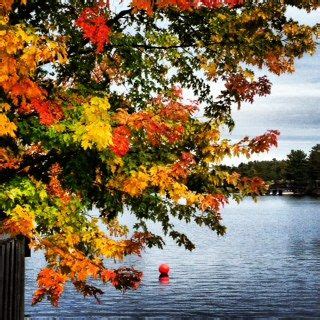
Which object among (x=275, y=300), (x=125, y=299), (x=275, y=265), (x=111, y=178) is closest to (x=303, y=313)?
(x=275, y=300)

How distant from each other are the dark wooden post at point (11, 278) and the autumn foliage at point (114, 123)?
0.36 metres

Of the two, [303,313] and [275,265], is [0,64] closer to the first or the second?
[303,313]

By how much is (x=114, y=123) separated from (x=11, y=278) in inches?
119

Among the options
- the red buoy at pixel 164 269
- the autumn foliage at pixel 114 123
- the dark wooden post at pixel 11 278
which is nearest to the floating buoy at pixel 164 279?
the red buoy at pixel 164 269

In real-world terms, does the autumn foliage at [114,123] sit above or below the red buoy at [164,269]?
above

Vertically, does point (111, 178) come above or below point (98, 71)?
below

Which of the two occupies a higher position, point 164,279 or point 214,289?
point 164,279

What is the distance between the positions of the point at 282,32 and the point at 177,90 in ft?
9.59

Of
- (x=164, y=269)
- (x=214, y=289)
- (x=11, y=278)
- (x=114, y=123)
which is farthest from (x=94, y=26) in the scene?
(x=164, y=269)

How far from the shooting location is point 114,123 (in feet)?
33.8

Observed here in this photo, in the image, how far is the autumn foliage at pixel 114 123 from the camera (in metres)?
9.70

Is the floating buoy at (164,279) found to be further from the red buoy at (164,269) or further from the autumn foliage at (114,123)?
the autumn foliage at (114,123)

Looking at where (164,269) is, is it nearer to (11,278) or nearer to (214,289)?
(214,289)

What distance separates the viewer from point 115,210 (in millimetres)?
12484
